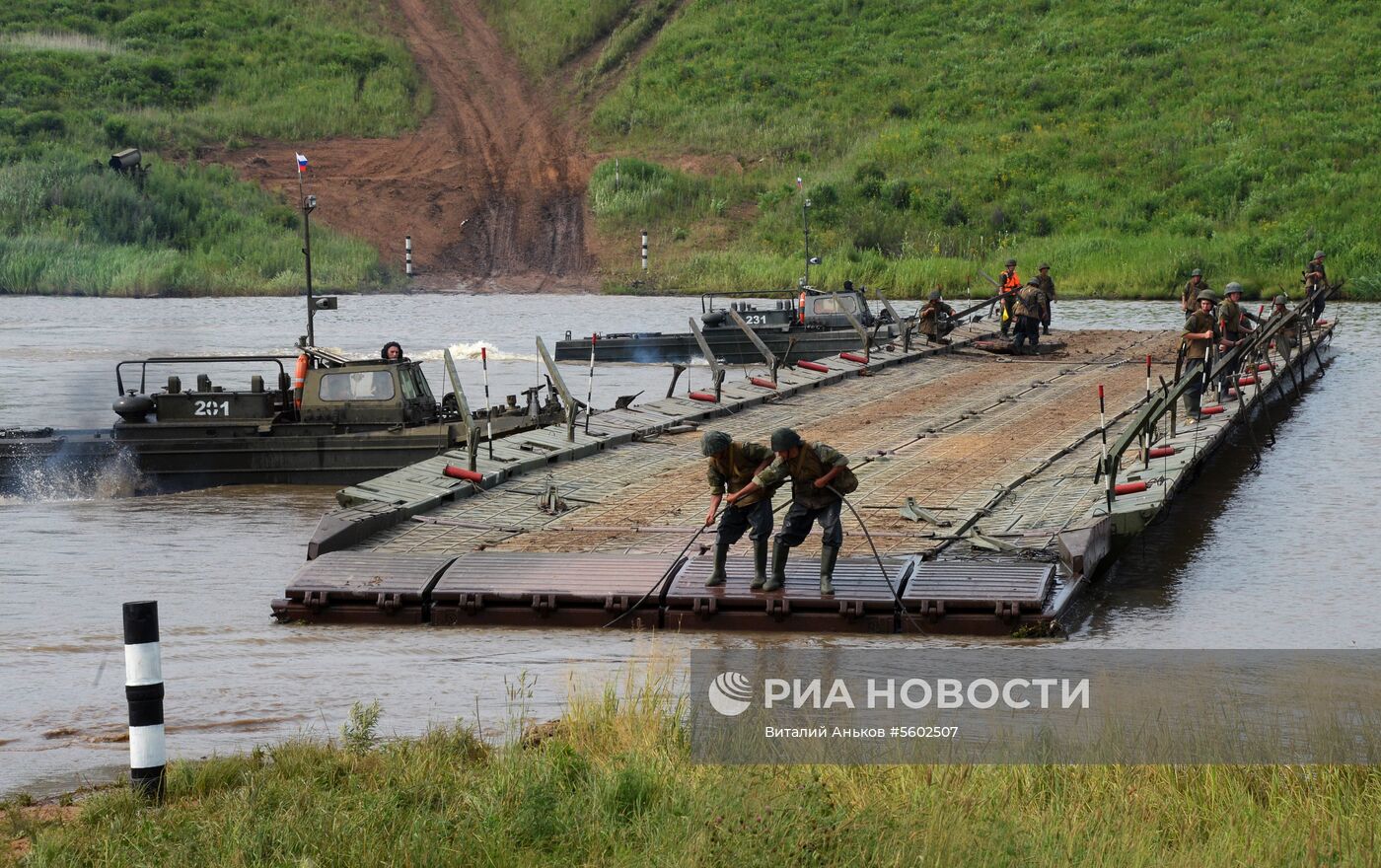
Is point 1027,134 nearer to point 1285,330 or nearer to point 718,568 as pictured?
point 1285,330

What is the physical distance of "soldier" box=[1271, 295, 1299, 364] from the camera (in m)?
30.8

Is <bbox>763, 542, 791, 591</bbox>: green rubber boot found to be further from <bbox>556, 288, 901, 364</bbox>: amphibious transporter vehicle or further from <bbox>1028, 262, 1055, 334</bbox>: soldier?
<bbox>1028, 262, 1055, 334</bbox>: soldier

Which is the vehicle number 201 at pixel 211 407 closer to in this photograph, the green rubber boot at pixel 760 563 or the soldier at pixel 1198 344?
the green rubber boot at pixel 760 563

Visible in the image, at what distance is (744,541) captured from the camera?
16812 mm

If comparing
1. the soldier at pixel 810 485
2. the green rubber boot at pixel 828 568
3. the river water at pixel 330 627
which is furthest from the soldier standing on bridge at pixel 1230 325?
the soldier at pixel 810 485

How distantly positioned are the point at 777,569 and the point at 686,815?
239 inches

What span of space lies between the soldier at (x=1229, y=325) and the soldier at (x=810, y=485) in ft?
40.2

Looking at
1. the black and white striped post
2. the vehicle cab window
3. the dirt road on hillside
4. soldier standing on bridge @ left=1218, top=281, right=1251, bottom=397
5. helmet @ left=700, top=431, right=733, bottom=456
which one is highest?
the dirt road on hillside

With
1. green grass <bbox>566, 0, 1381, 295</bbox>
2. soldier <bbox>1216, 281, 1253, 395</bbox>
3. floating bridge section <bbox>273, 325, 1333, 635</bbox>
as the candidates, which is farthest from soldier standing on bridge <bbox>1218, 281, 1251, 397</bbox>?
green grass <bbox>566, 0, 1381, 295</bbox>

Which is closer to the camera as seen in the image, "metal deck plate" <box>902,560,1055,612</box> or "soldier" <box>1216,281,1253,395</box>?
"metal deck plate" <box>902,560,1055,612</box>

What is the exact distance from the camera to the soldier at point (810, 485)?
13758 millimetres

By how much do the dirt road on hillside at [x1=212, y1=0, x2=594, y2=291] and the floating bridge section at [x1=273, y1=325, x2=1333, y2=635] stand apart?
40180 mm

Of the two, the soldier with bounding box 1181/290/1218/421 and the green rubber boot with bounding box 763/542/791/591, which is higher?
the soldier with bounding box 1181/290/1218/421

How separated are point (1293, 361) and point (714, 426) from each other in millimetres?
12874
